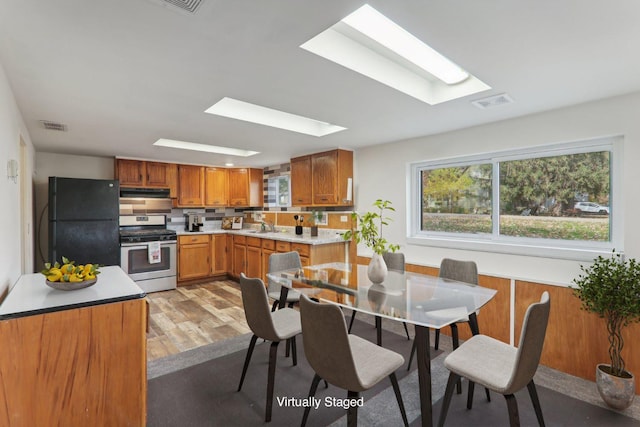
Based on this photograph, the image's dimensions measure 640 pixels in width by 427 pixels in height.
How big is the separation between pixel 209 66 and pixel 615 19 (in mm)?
1995

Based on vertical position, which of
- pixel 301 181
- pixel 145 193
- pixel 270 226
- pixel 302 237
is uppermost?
pixel 301 181

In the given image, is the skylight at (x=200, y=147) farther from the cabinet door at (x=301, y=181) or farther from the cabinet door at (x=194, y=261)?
→ the cabinet door at (x=194, y=261)

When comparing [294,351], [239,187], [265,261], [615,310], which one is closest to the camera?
[615,310]

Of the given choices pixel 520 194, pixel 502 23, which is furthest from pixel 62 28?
pixel 520 194

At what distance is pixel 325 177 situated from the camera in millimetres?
4137

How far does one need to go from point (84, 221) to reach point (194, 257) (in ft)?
5.38

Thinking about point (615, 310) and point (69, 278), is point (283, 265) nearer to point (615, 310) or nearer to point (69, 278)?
point (69, 278)

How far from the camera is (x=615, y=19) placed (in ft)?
4.35

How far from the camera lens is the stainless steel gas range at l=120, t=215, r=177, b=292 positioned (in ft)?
14.4

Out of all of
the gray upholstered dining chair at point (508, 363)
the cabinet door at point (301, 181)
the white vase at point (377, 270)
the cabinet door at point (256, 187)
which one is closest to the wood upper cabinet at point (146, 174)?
the cabinet door at point (256, 187)

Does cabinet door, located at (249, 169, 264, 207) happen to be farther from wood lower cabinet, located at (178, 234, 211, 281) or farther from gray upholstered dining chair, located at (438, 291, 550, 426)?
gray upholstered dining chair, located at (438, 291, 550, 426)

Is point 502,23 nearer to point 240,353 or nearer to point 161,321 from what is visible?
point 240,353

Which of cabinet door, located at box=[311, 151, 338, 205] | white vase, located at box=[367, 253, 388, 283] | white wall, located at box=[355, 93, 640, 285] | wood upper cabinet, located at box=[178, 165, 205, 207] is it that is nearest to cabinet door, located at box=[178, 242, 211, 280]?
wood upper cabinet, located at box=[178, 165, 205, 207]

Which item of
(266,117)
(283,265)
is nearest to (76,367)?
(283,265)
